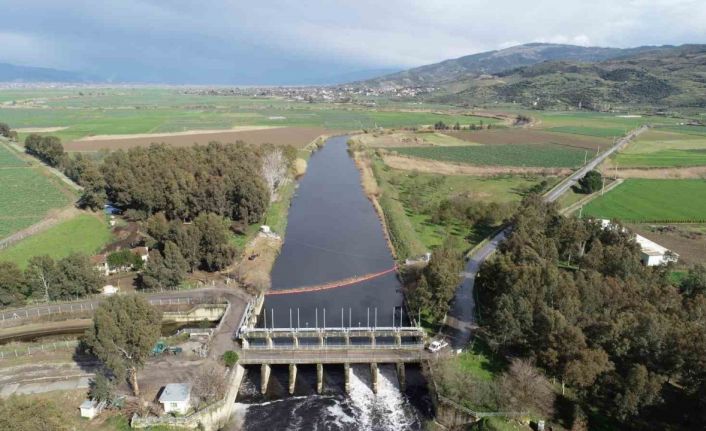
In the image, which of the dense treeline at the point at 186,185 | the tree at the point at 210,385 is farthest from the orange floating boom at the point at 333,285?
the dense treeline at the point at 186,185

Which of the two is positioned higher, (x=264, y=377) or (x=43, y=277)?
(x=43, y=277)

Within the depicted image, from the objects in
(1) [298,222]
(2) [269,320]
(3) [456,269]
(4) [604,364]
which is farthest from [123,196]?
(4) [604,364]

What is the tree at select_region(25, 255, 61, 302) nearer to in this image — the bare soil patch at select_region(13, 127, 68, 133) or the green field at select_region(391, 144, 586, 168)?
the green field at select_region(391, 144, 586, 168)

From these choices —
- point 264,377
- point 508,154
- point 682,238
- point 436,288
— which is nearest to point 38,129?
point 508,154

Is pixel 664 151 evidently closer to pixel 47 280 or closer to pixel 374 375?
pixel 374 375

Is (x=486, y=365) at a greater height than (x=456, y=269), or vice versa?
(x=456, y=269)

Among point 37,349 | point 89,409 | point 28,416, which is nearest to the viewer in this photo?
point 28,416

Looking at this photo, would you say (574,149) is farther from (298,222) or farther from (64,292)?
(64,292)
